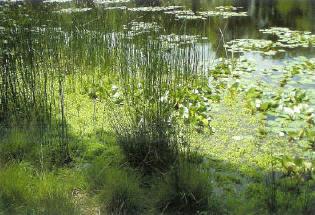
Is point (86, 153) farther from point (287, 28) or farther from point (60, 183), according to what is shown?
point (287, 28)

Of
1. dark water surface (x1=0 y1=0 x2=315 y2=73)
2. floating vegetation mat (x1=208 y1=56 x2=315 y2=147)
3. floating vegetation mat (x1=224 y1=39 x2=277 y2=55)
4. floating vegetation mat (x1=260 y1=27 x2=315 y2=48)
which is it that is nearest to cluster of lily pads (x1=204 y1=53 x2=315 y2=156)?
floating vegetation mat (x1=208 y1=56 x2=315 y2=147)

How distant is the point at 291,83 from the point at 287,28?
128 inches

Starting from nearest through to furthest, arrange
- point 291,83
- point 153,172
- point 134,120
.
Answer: point 153,172
point 134,120
point 291,83

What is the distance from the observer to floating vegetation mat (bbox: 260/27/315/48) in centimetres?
584

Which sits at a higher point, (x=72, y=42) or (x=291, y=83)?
(x=72, y=42)

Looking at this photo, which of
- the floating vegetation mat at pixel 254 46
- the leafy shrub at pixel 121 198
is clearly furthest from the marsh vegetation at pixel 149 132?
the floating vegetation mat at pixel 254 46

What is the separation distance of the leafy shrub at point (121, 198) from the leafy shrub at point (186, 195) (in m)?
0.11

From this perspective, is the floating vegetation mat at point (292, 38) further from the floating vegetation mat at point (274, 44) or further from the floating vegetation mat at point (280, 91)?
the floating vegetation mat at point (280, 91)

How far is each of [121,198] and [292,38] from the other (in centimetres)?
498

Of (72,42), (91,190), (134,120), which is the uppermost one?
(72,42)

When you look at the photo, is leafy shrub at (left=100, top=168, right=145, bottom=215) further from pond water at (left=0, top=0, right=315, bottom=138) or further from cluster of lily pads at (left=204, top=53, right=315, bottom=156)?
cluster of lily pads at (left=204, top=53, right=315, bottom=156)

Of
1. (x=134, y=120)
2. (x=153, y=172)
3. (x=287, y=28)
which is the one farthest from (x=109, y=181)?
(x=287, y=28)

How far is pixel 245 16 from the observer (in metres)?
8.63

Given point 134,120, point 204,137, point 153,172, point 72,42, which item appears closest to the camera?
point 153,172
